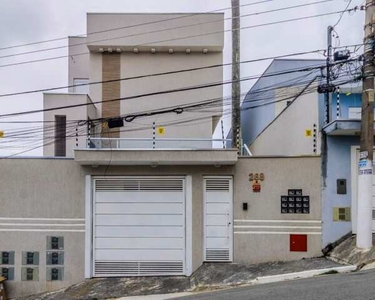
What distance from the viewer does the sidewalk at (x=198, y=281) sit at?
7.58 m

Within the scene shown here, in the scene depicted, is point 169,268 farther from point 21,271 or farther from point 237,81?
point 237,81

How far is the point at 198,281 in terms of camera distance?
8.29 meters

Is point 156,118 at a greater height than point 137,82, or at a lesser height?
lesser

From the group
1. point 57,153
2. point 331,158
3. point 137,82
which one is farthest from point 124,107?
point 331,158

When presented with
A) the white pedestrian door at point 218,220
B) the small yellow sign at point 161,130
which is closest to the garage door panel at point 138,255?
the white pedestrian door at point 218,220

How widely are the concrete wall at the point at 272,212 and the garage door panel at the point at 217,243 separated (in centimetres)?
25

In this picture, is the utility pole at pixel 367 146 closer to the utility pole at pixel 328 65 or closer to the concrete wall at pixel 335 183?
the concrete wall at pixel 335 183

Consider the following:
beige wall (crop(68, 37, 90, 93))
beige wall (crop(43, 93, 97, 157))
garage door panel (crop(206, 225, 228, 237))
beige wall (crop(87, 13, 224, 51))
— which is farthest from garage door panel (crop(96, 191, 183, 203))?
beige wall (crop(68, 37, 90, 93))

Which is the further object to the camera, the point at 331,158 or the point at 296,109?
the point at 296,109

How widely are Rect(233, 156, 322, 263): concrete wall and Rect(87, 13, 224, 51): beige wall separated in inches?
261

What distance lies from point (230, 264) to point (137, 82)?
814 centimetres

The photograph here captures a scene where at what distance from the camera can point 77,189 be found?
932 centimetres

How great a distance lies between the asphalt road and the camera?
5.32 meters

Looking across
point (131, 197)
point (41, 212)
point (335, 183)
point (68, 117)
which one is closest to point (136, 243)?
point (131, 197)
